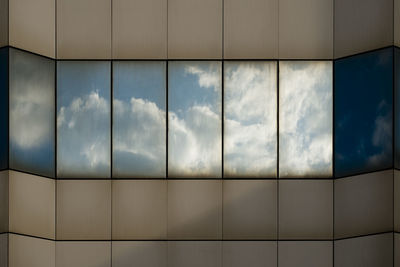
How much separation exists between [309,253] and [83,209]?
7633 mm

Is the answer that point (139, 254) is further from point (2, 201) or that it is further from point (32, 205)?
point (2, 201)

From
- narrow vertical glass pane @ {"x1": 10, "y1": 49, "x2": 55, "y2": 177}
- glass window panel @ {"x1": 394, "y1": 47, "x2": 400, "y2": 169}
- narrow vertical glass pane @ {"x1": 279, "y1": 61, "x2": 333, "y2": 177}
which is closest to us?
glass window panel @ {"x1": 394, "y1": 47, "x2": 400, "y2": 169}

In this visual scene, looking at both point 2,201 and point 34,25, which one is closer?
point 2,201

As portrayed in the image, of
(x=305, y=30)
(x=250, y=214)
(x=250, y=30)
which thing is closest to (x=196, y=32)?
(x=250, y=30)

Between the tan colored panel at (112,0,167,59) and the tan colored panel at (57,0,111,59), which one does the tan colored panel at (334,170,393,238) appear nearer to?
the tan colored panel at (112,0,167,59)

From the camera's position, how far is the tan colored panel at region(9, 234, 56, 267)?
18.4 m

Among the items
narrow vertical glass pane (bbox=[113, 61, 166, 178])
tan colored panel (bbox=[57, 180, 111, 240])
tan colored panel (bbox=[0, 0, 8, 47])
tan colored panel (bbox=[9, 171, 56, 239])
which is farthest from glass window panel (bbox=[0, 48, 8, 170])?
narrow vertical glass pane (bbox=[113, 61, 166, 178])

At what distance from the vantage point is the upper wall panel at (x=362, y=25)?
60.3ft

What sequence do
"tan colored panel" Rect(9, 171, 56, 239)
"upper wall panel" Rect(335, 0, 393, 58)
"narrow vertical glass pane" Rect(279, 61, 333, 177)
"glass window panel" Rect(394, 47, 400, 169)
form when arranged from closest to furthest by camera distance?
"glass window panel" Rect(394, 47, 400, 169), "upper wall panel" Rect(335, 0, 393, 58), "tan colored panel" Rect(9, 171, 56, 239), "narrow vertical glass pane" Rect(279, 61, 333, 177)

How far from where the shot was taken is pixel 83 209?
64.0 ft

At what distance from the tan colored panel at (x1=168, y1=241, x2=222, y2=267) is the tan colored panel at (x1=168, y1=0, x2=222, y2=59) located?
6222 millimetres

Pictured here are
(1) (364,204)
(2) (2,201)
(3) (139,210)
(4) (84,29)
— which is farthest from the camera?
(4) (84,29)

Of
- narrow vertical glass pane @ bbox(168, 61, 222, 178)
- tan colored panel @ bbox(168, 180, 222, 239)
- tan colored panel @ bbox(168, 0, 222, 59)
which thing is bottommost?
tan colored panel @ bbox(168, 180, 222, 239)

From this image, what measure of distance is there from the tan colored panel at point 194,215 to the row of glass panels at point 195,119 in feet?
2.52
